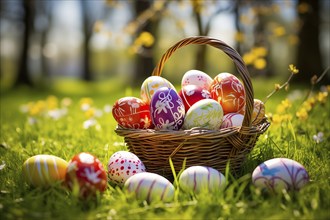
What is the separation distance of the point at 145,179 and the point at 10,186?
0.79 m

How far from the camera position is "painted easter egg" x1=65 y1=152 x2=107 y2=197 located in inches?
77.9

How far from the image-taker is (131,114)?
2.49m

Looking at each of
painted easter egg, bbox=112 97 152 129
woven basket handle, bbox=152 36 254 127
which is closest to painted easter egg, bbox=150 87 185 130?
painted easter egg, bbox=112 97 152 129

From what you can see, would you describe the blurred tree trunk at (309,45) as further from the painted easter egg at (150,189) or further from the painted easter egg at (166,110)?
the painted easter egg at (150,189)

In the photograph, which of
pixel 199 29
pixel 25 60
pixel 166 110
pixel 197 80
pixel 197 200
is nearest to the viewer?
pixel 197 200

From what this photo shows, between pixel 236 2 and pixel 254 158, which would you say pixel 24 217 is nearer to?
pixel 254 158

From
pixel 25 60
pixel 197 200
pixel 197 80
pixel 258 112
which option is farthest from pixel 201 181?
pixel 25 60

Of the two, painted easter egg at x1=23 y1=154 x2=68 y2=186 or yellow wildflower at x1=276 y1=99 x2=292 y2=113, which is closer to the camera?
painted easter egg at x1=23 y1=154 x2=68 y2=186

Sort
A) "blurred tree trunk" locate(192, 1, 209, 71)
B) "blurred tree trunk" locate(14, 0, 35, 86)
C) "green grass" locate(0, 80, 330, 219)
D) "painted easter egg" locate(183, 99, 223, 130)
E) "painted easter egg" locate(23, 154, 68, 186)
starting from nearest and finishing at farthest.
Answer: "green grass" locate(0, 80, 330, 219) → "painted easter egg" locate(23, 154, 68, 186) → "painted easter egg" locate(183, 99, 223, 130) → "blurred tree trunk" locate(192, 1, 209, 71) → "blurred tree trunk" locate(14, 0, 35, 86)

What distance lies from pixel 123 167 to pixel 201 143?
0.44 metres

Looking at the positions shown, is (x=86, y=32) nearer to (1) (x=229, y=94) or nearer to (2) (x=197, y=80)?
(2) (x=197, y=80)

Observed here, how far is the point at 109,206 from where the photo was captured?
6.17ft

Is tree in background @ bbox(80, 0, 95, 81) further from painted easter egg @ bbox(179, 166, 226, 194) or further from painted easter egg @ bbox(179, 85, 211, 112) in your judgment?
painted easter egg @ bbox(179, 166, 226, 194)

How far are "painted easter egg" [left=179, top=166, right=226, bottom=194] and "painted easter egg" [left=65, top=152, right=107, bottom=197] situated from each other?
16.1 inches
